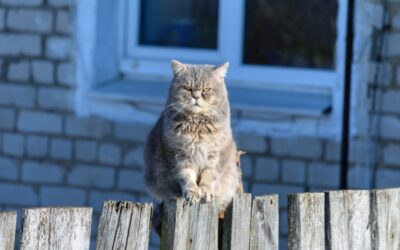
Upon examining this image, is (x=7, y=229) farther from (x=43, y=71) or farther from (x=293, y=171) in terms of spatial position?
(x=43, y=71)

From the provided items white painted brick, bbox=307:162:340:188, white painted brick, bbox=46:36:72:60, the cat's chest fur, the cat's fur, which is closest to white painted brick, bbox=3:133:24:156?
white painted brick, bbox=46:36:72:60

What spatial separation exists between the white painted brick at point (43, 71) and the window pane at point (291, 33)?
128 centimetres

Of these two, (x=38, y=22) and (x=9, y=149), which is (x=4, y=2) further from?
(x=9, y=149)

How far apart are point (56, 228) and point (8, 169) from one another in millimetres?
4769

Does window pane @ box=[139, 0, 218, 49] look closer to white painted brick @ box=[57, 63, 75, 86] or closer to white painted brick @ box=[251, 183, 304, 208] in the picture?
white painted brick @ box=[57, 63, 75, 86]

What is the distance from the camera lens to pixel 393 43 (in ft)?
21.2

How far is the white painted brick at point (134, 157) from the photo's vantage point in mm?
7246

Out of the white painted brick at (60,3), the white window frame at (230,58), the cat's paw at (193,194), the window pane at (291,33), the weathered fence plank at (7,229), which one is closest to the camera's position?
the weathered fence plank at (7,229)

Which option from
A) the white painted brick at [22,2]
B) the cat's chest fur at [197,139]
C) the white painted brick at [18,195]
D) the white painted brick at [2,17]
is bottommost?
the white painted brick at [18,195]

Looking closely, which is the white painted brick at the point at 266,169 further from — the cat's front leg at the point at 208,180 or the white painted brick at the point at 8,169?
the cat's front leg at the point at 208,180

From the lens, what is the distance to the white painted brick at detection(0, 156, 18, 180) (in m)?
7.61

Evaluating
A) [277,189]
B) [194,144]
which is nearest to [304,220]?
[194,144]

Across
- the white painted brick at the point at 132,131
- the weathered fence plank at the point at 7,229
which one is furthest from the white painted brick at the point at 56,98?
the weathered fence plank at the point at 7,229

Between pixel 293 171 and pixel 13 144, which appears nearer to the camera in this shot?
pixel 293 171
